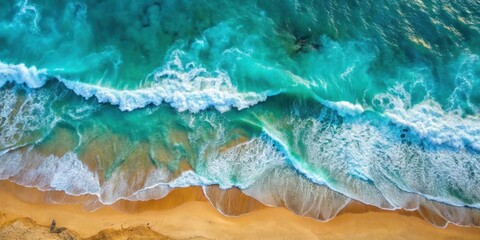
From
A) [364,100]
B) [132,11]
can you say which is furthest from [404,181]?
[132,11]

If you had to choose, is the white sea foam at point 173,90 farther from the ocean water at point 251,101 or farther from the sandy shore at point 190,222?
the sandy shore at point 190,222

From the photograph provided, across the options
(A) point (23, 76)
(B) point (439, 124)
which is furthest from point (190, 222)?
(B) point (439, 124)

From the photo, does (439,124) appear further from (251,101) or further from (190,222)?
(190,222)

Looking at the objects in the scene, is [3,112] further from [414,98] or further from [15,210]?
[414,98]

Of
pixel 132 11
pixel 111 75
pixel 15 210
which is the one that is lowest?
pixel 15 210

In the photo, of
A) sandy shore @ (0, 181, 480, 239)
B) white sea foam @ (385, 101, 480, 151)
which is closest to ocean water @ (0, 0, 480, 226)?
white sea foam @ (385, 101, 480, 151)
